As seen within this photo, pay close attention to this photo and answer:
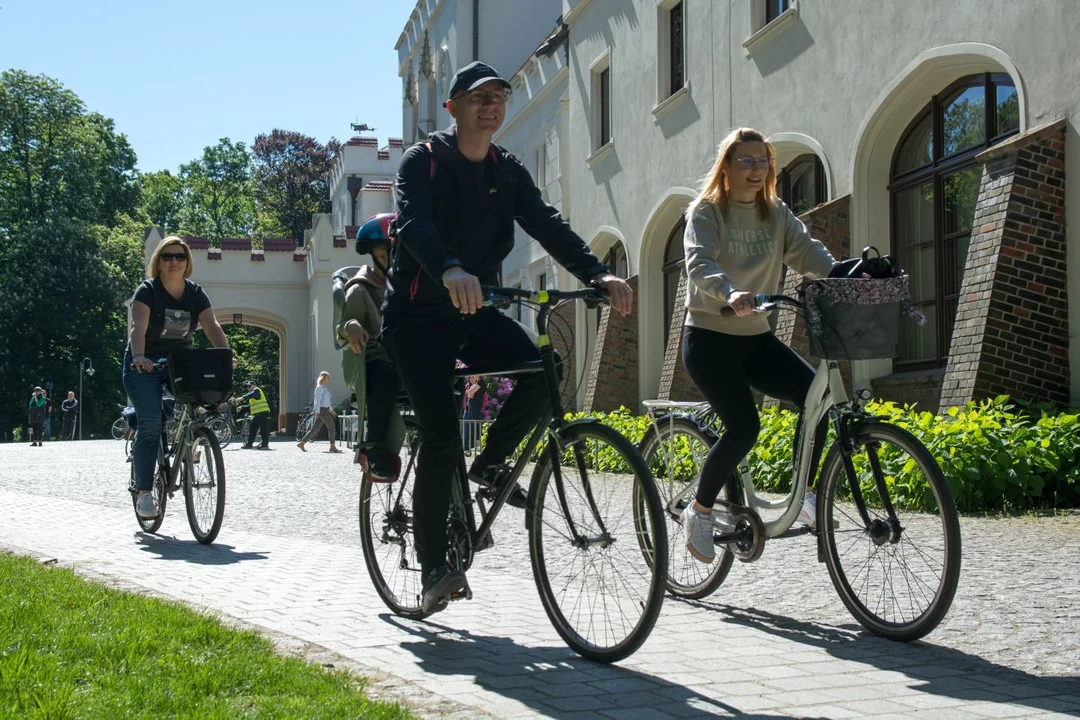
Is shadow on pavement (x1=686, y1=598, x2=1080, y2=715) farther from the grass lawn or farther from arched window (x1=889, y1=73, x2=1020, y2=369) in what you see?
arched window (x1=889, y1=73, x2=1020, y2=369)

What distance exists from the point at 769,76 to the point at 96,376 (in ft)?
162

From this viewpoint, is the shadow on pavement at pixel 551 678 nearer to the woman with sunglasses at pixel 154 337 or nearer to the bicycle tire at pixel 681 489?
the bicycle tire at pixel 681 489

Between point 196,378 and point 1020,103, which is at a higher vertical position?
point 1020,103

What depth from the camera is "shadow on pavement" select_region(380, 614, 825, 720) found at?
3.86 meters

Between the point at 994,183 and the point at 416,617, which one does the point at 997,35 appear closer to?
the point at 994,183

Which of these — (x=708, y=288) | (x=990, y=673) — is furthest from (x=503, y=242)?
(x=990, y=673)

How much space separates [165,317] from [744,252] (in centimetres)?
493

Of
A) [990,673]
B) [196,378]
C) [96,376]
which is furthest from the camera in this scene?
[96,376]

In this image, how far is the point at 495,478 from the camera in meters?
5.03

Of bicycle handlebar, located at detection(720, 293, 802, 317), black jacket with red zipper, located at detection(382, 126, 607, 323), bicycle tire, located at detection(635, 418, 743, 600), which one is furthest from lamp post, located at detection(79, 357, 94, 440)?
bicycle handlebar, located at detection(720, 293, 802, 317)

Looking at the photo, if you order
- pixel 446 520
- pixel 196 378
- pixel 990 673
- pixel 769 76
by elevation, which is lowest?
pixel 990 673

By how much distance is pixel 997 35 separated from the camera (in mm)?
12266

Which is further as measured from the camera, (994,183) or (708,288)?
(994,183)

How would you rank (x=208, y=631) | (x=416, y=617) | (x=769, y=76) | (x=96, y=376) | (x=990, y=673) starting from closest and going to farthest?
(x=990, y=673)
(x=208, y=631)
(x=416, y=617)
(x=769, y=76)
(x=96, y=376)
